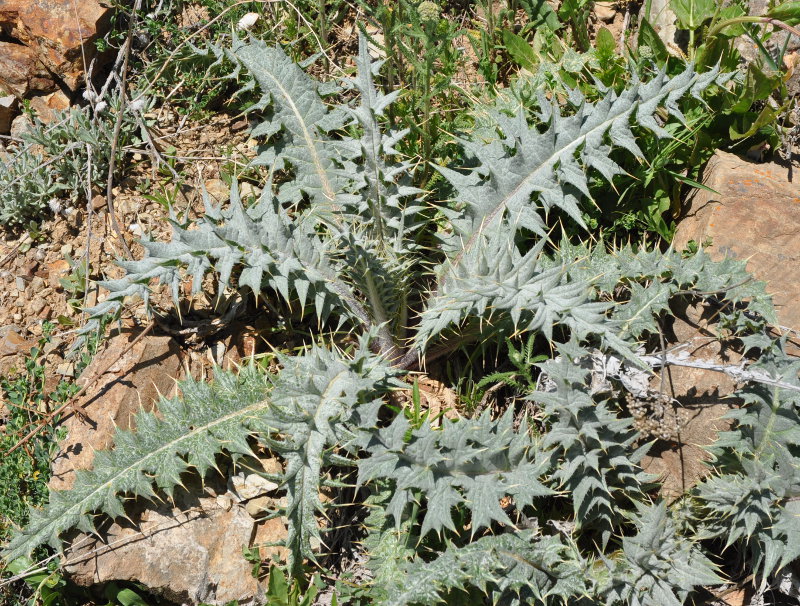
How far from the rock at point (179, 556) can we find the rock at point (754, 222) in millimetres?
2416

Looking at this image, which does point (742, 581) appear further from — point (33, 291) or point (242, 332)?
point (33, 291)

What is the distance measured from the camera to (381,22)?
2.97 m

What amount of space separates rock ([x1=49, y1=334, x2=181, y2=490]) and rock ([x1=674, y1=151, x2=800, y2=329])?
248cm

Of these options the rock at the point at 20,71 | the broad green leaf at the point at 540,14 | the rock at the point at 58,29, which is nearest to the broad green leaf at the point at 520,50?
the broad green leaf at the point at 540,14

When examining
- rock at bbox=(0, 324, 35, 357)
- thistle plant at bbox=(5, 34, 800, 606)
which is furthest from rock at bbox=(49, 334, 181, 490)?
rock at bbox=(0, 324, 35, 357)

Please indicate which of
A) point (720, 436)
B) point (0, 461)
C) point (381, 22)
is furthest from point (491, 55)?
point (0, 461)

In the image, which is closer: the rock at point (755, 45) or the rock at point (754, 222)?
the rock at point (754, 222)

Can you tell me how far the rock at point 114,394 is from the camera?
2.84 metres

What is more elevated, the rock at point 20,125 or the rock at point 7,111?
the rock at point 7,111

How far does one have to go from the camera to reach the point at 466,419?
274 centimetres

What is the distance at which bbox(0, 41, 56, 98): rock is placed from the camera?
3623 millimetres

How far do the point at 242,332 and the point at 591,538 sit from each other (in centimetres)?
182

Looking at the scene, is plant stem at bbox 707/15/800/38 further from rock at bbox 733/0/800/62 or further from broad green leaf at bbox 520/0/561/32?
broad green leaf at bbox 520/0/561/32

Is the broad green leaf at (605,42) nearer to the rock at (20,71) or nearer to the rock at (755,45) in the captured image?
the rock at (755,45)
